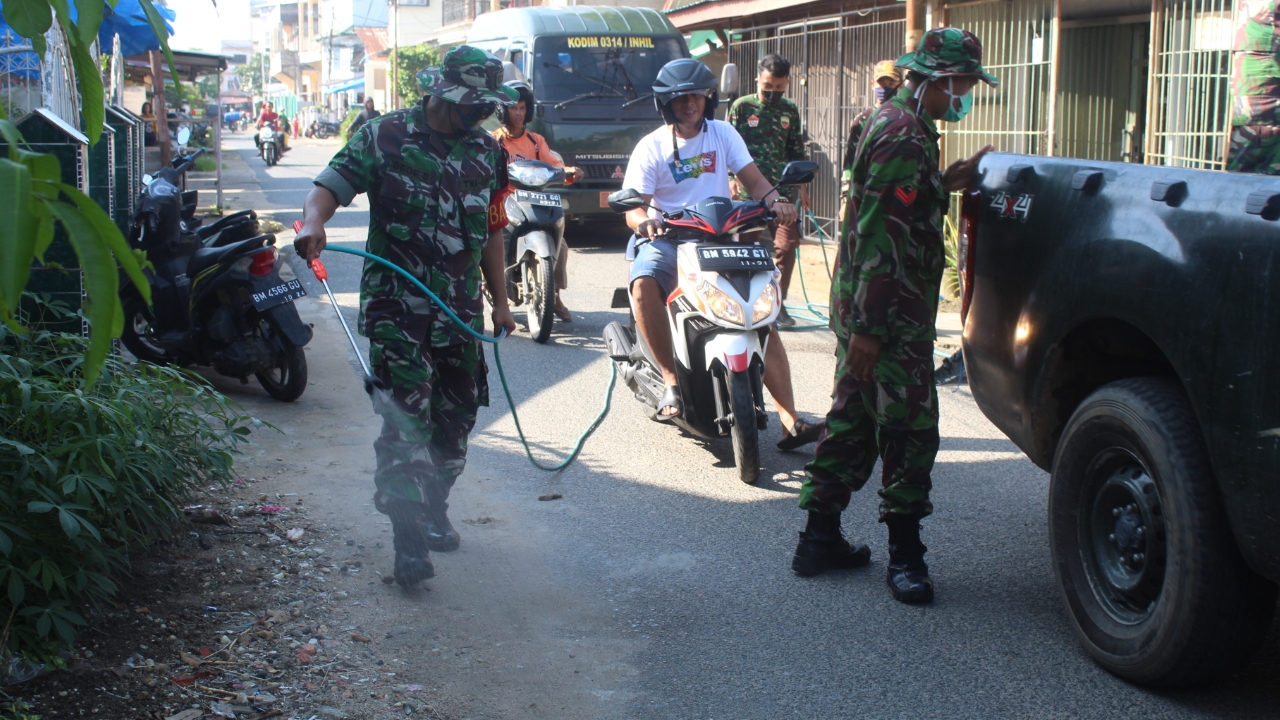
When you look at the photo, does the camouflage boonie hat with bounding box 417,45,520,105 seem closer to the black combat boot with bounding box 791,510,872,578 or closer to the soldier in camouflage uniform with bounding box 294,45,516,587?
the soldier in camouflage uniform with bounding box 294,45,516,587

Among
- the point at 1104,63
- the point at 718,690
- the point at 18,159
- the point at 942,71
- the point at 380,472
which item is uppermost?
the point at 1104,63

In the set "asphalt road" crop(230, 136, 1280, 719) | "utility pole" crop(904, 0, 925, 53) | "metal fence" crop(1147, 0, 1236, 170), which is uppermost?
"utility pole" crop(904, 0, 925, 53)

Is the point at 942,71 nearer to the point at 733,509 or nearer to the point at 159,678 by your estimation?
the point at 733,509

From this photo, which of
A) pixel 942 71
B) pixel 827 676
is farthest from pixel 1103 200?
pixel 827 676

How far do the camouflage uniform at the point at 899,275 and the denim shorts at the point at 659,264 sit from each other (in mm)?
1850

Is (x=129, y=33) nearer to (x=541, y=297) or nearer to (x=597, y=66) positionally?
(x=597, y=66)

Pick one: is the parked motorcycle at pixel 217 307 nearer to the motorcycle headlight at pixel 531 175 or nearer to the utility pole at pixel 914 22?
the motorcycle headlight at pixel 531 175

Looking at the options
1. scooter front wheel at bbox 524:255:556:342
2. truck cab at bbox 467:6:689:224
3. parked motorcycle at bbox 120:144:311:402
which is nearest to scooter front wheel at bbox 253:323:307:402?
parked motorcycle at bbox 120:144:311:402

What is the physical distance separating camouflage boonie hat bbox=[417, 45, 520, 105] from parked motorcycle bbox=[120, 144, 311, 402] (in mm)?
2890

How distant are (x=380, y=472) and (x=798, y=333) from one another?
5.25 metres

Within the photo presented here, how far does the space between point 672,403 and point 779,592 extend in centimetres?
178

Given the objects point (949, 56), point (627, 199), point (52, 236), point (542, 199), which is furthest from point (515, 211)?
point (52, 236)

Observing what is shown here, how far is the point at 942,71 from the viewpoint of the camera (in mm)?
3695

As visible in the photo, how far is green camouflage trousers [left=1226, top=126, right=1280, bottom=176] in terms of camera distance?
221 inches
